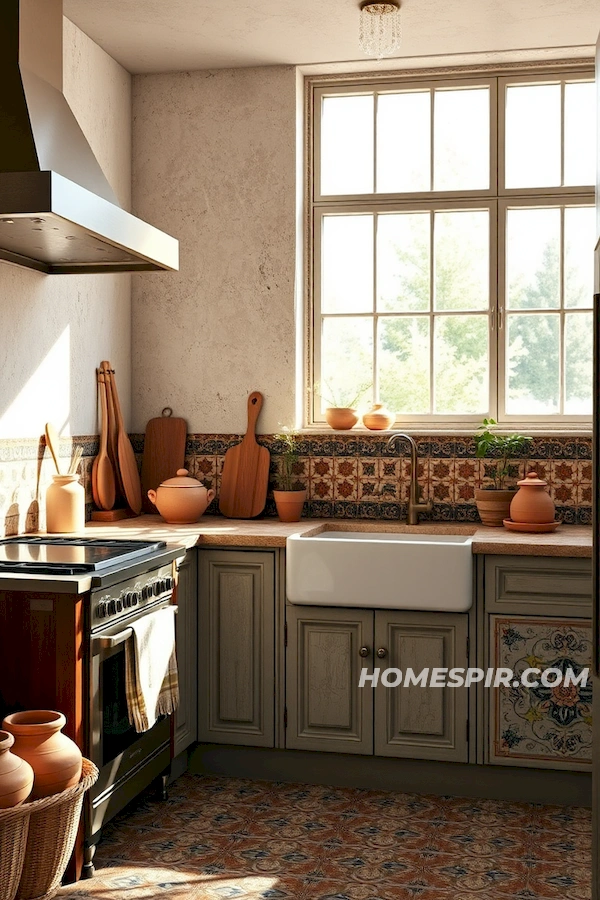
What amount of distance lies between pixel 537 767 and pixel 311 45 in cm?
291

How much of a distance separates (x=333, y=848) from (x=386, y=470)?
1.62 m

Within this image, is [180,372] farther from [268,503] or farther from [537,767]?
[537,767]

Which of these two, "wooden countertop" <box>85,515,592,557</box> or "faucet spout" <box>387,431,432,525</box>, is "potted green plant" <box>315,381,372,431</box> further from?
"wooden countertop" <box>85,515,592,557</box>

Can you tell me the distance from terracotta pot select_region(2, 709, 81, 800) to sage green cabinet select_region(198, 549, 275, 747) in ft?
3.60

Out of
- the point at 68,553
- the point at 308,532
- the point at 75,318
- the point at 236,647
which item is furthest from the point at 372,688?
the point at 75,318

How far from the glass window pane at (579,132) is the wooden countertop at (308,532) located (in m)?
1.46

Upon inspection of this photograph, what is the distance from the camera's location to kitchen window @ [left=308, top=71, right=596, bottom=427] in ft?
13.8

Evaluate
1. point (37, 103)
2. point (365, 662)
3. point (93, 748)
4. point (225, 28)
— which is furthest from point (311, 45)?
point (93, 748)

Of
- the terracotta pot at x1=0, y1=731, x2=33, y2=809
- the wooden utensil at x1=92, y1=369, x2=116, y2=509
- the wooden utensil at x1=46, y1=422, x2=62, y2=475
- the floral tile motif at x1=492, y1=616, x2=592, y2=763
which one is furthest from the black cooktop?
the floral tile motif at x1=492, y1=616, x2=592, y2=763

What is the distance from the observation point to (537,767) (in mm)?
3510

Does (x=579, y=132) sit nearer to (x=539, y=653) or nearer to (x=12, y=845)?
(x=539, y=653)

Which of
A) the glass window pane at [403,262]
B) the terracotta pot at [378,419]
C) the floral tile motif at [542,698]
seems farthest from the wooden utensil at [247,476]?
the floral tile motif at [542,698]

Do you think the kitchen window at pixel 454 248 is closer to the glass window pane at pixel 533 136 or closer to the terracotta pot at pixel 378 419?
the glass window pane at pixel 533 136

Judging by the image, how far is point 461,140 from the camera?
14.1 ft
